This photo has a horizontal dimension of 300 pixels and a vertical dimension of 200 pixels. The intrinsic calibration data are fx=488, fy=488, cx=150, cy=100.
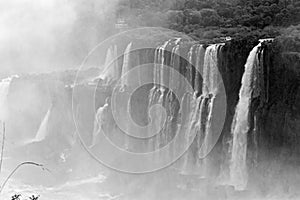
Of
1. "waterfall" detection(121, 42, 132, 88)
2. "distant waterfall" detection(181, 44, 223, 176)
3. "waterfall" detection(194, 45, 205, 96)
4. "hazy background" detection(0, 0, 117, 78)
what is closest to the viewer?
"distant waterfall" detection(181, 44, 223, 176)

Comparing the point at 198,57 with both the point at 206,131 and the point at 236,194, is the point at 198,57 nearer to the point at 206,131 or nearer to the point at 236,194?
the point at 206,131

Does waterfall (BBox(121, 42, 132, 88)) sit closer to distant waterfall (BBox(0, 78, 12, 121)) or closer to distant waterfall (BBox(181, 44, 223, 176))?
distant waterfall (BBox(181, 44, 223, 176))

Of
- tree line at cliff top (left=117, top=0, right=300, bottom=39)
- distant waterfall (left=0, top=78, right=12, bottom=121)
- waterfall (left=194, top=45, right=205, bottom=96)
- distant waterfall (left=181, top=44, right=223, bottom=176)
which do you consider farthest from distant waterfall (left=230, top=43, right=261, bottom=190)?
distant waterfall (left=0, top=78, right=12, bottom=121)

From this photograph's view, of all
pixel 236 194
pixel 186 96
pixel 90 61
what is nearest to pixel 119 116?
pixel 186 96

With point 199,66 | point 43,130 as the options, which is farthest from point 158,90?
point 43,130

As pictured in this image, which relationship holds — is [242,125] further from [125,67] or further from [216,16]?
[216,16]

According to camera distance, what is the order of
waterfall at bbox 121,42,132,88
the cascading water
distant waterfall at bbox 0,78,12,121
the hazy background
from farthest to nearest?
the hazy background → distant waterfall at bbox 0,78,12,121 → waterfall at bbox 121,42,132,88 → the cascading water

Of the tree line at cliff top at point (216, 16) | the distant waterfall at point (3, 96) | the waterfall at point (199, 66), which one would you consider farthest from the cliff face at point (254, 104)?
the tree line at cliff top at point (216, 16)
